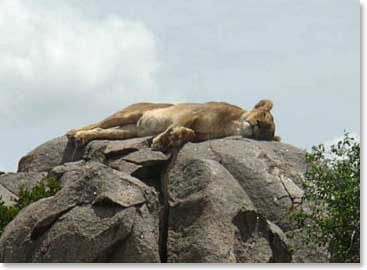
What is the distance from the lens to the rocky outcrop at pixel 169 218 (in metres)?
10.0

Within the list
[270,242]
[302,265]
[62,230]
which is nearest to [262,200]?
[270,242]

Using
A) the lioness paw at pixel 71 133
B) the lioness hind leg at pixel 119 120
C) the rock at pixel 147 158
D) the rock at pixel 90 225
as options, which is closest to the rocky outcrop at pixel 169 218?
the rock at pixel 90 225

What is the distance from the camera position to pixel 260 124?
13555 millimetres

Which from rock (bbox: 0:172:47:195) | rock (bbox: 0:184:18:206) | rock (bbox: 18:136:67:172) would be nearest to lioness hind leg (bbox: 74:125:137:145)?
rock (bbox: 18:136:67:172)

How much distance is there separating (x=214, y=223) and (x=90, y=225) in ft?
4.73

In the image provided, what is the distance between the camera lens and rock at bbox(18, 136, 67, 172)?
1415cm

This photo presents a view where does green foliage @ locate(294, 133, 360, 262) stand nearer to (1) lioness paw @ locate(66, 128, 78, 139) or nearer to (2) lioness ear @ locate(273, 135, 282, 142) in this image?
(2) lioness ear @ locate(273, 135, 282, 142)

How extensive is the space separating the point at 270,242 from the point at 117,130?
4233 mm

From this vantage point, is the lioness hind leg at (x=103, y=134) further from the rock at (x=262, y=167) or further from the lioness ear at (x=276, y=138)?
the lioness ear at (x=276, y=138)

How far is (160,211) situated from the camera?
1093cm

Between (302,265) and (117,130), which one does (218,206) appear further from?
(117,130)

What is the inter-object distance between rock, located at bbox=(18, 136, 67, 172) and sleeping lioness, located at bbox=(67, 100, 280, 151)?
25cm

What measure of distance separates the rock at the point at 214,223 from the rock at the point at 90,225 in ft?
1.28

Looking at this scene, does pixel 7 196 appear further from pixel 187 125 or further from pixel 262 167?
pixel 262 167
